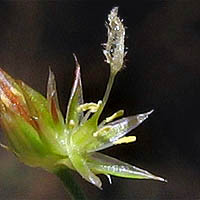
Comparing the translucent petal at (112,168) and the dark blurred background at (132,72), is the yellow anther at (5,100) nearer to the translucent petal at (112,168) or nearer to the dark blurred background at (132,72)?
the translucent petal at (112,168)

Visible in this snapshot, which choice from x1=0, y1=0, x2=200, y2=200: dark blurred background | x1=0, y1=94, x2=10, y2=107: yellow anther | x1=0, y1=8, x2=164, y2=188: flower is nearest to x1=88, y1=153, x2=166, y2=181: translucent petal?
x1=0, y1=8, x2=164, y2=188: flower

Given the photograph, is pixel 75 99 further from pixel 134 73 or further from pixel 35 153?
pixel 134 73

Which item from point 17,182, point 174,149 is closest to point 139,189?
point 174,149

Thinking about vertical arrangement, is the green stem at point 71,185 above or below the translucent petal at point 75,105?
below

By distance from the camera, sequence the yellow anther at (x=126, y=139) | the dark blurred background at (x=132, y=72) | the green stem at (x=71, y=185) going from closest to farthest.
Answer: the green stem at (x=71, y=185) < the yellow anther at (x=126, y=139) < the dark blurred background at (x=132, y=72)

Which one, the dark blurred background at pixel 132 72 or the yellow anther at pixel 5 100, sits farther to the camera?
the dark blurred background at pixel 132 72

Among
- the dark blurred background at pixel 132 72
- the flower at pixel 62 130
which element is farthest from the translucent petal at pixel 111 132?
the dark blurred background at pixel 132 72
